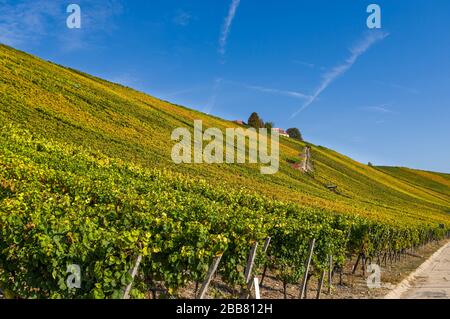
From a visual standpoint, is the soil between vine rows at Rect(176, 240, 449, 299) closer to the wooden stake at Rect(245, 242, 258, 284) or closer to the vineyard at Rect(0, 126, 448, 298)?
the wooden stake at Rect(245, 242, 258, 284)

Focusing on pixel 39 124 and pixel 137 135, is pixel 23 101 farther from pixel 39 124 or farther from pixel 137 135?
pixel 137 135

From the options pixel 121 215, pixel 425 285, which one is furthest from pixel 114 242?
pixel 425 285

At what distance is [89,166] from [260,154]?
5446 centimetres

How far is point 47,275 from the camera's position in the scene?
365 inches

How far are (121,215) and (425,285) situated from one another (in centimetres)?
1552

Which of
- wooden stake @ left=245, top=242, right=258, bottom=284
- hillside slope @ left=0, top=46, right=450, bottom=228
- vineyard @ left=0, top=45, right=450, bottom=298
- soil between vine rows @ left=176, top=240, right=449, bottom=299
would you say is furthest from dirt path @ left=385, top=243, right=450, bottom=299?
hillside slope @ left=0, top=46, right=450, bottom=228

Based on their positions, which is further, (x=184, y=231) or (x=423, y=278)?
(x=423, y=278)

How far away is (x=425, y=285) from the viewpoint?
2169 centimetres

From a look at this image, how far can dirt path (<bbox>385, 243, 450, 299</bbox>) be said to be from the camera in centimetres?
1850

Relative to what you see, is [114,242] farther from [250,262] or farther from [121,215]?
[121,215]

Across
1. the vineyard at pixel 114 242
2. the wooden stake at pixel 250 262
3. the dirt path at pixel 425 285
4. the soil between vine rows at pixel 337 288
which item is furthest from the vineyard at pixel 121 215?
the dirt path at pixel 425 285

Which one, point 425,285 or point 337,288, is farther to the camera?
point 425,285

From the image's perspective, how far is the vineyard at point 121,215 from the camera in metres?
9.44
